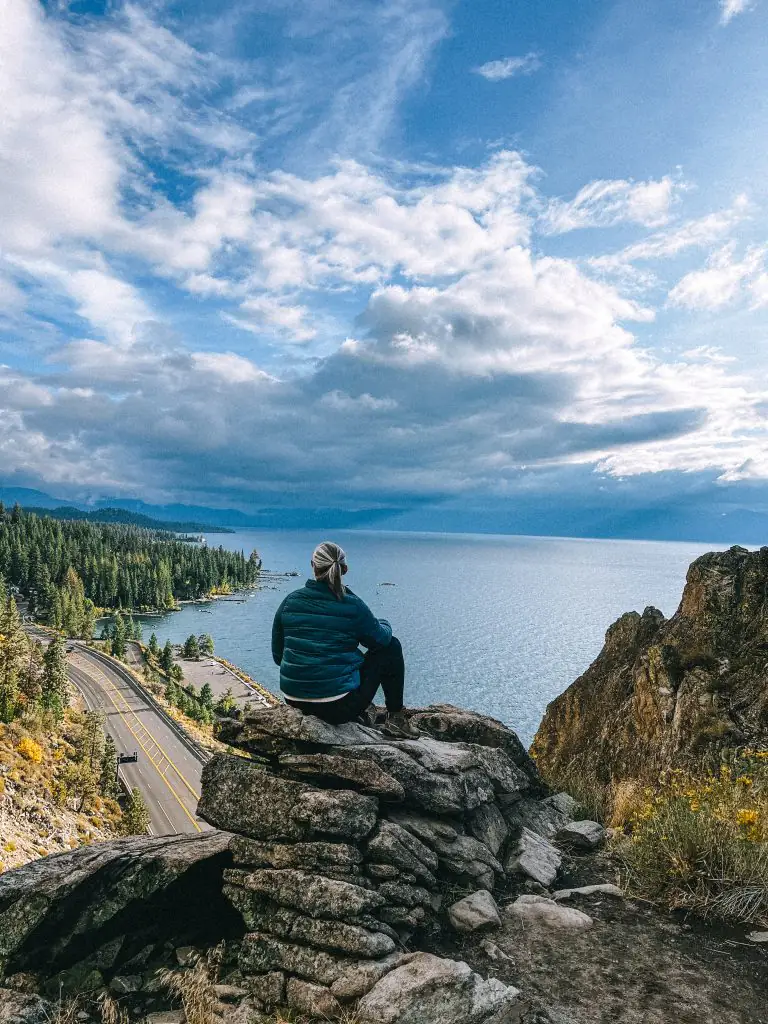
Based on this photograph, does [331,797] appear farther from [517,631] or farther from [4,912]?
[517,631]

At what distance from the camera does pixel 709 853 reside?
20.0 ft

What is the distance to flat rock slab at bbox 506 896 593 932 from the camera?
598 cm

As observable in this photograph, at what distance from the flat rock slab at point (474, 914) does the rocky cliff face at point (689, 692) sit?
5.62 m

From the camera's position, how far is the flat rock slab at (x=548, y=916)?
5.98 m

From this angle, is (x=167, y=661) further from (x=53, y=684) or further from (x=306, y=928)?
(x=306, y=928)

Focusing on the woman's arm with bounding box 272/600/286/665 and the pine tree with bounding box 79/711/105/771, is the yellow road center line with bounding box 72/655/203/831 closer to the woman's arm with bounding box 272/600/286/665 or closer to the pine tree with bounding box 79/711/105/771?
the pine tree with bounding box 79/711/105/771

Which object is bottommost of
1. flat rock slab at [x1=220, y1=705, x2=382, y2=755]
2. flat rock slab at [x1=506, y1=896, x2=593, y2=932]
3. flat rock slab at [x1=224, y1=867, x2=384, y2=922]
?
flat rock slab at [x1=506, y1=896, x2=593, y2=932]

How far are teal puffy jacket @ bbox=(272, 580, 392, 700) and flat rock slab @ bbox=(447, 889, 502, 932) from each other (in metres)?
2.55

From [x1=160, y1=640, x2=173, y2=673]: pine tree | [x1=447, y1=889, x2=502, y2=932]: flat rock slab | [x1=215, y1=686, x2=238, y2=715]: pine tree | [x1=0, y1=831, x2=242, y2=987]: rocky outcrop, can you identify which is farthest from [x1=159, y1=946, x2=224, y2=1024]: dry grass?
[x1=160, y1=640, x2=173, y2=673]: pine tree

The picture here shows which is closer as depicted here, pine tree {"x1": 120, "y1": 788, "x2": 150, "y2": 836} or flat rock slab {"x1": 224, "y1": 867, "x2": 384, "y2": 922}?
flat rock slab {"x1": 224, "y1": 867, "x2": 384, "y2": 922}

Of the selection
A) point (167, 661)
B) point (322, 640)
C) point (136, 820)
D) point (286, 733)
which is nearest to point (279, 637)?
point (322, 640)

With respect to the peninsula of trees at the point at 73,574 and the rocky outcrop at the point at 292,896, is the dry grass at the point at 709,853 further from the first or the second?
the peninsula of trees at the point at 73,574

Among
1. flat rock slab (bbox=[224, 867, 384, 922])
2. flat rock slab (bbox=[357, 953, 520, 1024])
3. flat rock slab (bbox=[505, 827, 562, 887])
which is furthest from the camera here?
flat rock slab (bbox=[505, 827, 562, 887])

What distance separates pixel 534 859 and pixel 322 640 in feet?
13.0
